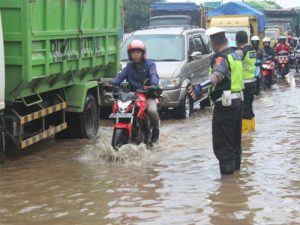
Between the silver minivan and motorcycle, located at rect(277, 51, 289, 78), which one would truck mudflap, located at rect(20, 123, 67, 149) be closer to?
the silver minivan

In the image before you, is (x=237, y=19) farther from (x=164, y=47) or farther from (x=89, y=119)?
(x=89, y=119)

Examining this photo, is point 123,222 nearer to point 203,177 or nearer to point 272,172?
point 203,177

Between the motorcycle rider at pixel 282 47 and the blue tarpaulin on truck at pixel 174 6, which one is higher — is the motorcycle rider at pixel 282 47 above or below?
below

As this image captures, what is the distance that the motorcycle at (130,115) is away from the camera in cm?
806

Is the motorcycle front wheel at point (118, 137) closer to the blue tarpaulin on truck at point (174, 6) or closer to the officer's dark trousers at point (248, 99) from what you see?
the officer's dark trousers at point (248, 99)

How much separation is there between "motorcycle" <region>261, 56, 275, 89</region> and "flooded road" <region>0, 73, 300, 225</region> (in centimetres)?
855

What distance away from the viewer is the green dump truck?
7.43 m

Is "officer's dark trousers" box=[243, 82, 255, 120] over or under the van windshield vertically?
under

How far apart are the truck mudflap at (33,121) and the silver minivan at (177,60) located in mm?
2761

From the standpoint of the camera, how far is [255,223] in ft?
17.1

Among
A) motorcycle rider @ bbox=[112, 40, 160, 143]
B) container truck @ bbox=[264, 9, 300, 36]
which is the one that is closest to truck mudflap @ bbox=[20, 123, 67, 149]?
motorcycle rider @ bbox=[112, 40, 160, 143]

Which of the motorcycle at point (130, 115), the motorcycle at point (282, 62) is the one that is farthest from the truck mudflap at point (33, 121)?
the motorcycle at point (282, 62)

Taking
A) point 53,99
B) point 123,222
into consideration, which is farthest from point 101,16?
point 123,222

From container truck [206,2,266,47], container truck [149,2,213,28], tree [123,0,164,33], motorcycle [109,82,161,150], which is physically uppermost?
tree [123,0,164,33]
